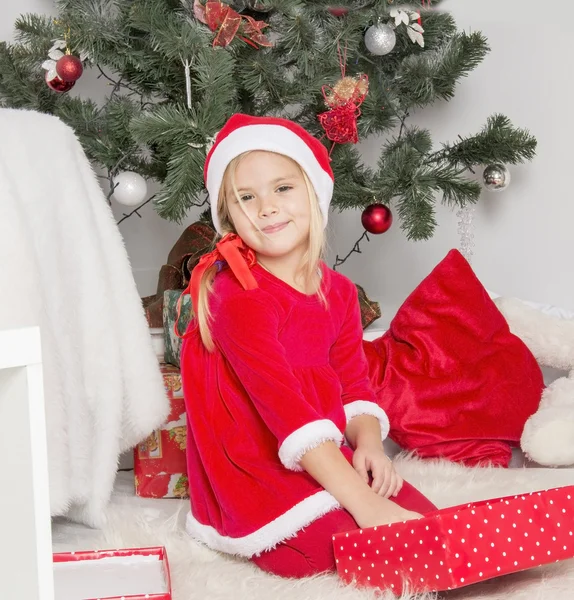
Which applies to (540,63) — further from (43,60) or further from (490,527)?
(490,527)

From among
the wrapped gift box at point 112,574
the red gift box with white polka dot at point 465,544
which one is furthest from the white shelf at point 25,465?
the red gift box with white polka dot at point 465,544

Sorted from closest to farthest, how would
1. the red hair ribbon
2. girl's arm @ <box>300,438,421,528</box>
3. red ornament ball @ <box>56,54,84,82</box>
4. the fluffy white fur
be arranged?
1. girl's arm @ <box>300,438,421,528</box>
2. the red hair ribbon
3. the fluffy white fur
4. red ornament ball @ <box>56,54,84,82</box>

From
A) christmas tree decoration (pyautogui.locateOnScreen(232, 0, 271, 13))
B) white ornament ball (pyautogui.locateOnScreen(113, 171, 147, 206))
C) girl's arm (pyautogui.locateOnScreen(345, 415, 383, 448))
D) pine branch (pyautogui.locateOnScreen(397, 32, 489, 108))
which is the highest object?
christmas tree decoration (pyautogui.locateOnScreen(232, 0, 271, 13))

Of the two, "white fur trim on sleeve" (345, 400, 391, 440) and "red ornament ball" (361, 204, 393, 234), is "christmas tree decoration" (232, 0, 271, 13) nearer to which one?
"red ornament ball" (361, 204, 393, 234)

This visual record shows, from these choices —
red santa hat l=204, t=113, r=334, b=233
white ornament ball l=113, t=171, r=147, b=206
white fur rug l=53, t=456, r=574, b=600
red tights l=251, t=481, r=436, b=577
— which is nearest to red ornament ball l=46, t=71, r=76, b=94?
white ornament ball l=113, t=171, r=147, b=206

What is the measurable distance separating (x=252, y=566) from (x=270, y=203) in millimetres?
527

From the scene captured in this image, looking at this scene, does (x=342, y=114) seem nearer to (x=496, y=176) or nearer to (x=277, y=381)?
(x=496, y=176)

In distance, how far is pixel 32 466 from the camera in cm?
53

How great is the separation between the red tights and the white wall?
47.8 inches

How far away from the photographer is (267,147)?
1.22 m

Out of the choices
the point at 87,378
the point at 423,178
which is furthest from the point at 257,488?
→ the point at 423,178

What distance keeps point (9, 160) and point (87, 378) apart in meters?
0.34

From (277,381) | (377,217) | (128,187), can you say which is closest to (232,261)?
(277,381)

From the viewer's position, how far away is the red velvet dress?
44.1 inches
